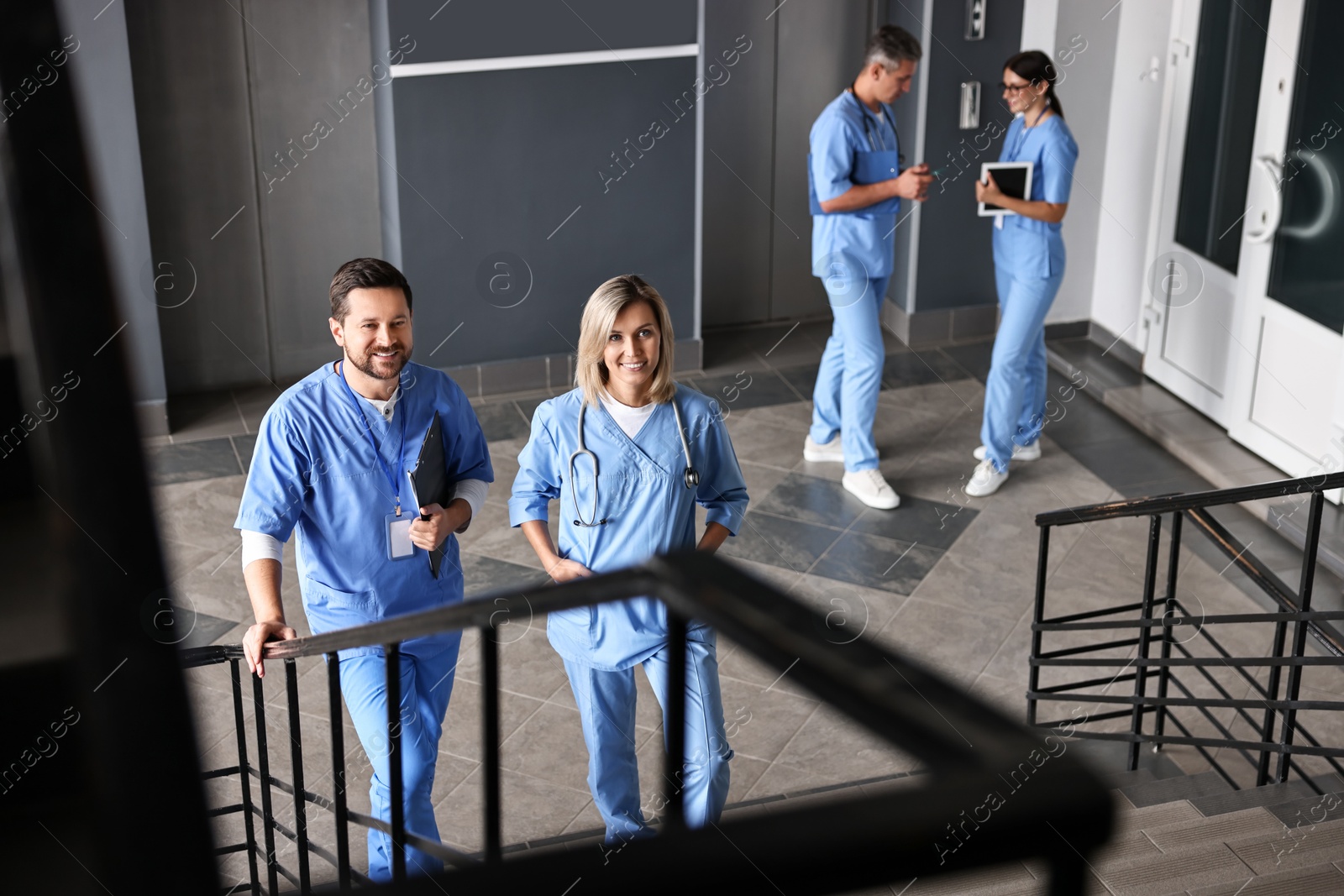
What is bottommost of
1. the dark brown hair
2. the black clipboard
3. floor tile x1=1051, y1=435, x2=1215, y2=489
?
floor tile x1=1051, y1=435, x2=1215, y2=489

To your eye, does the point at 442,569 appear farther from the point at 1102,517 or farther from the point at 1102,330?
the point at 1102,330

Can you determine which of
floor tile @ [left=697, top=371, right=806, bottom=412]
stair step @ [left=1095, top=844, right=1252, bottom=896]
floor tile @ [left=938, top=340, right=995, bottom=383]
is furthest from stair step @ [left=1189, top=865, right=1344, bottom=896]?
floor tile @ [left=938, top=340, right=995, bottom=383]

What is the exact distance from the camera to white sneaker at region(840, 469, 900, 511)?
207 inches

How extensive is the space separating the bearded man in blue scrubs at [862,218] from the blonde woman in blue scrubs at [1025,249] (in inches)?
14.7

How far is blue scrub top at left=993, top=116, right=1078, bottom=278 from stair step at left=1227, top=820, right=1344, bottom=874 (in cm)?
270

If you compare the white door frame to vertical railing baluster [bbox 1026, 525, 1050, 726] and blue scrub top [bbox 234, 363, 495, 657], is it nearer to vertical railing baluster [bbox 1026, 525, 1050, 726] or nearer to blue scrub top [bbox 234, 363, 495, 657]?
vertical railing baluster [bbox 1026, 525, 1050, 726]

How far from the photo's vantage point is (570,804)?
362 centimetres

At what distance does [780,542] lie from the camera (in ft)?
16.5

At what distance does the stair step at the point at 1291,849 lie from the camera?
2.88 m

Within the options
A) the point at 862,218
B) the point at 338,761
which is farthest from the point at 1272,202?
the point at 338,761

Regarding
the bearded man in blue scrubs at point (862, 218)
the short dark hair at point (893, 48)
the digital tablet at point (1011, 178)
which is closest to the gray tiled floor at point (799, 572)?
the bearded man in blue scrubs at point (862, 218)

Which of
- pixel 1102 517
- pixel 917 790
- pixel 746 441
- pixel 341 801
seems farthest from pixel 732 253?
pixel 917 790

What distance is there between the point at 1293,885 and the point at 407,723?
174cm

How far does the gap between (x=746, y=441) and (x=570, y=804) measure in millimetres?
2478
